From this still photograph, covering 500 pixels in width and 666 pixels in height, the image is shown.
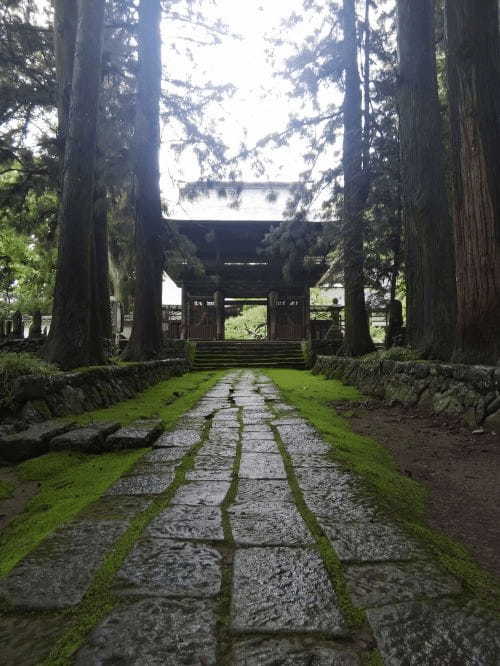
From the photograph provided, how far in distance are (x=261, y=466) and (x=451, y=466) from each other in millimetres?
1547

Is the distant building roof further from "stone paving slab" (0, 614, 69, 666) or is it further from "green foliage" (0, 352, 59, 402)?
"stone paving slab" (0, 614, 69, 666)

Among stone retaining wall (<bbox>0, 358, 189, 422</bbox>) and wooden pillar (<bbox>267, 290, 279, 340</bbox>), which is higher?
wooden pillar (<bbox>267, 290, 279, 340</bbox>)

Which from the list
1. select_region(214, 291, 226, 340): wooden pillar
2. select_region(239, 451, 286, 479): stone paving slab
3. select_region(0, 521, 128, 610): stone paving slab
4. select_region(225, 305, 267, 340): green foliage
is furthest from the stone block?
select_region(225, 305, 267, 340): green foliage

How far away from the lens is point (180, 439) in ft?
11.1

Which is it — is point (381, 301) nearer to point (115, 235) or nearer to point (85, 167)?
point (115, 235)

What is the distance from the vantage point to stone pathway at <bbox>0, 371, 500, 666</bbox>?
971mm

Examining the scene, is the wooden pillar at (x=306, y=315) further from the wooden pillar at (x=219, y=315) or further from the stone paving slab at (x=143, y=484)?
the stone paving slab at (x=143, y=484)

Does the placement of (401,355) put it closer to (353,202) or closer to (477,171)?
(477,171)

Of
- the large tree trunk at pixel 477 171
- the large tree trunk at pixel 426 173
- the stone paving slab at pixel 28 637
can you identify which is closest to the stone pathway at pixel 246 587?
the stone paving slab at pixel 28 637

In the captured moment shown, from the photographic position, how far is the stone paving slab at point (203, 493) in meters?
1.98

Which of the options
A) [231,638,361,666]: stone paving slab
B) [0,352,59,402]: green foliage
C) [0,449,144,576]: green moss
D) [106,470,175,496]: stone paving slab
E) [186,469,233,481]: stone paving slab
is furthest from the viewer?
[0,352,59,402]: green foliage

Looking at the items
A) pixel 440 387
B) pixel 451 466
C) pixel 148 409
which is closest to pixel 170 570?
pixel 451 466

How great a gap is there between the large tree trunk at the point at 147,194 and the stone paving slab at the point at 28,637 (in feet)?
28.2

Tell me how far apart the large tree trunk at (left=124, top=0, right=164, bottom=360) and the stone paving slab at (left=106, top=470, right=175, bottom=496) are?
7359 mm
